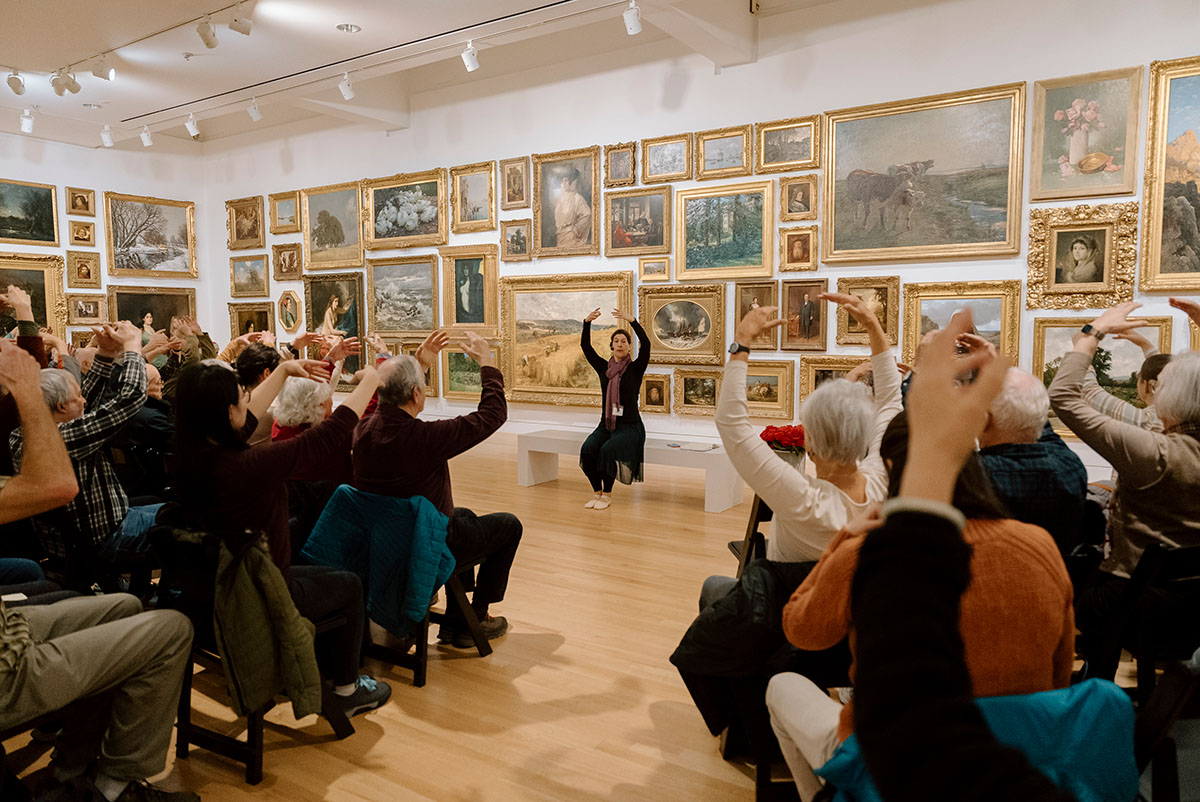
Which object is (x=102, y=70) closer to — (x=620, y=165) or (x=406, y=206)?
(x=406, y=206)

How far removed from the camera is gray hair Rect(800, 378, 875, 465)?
3.12 meters

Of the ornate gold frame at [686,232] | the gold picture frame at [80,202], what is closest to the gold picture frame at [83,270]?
the gold picture frame at [80,202]

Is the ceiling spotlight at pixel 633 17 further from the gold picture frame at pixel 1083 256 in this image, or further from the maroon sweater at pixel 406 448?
the maroon sweater at pixel 406 448

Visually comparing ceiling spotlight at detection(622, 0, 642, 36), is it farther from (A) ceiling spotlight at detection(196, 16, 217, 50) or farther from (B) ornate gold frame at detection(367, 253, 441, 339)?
(B) ornate gold frame at detection(367, 253, 441, 339)

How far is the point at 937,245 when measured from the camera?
1005cm

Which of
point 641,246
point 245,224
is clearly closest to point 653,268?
point 641,246

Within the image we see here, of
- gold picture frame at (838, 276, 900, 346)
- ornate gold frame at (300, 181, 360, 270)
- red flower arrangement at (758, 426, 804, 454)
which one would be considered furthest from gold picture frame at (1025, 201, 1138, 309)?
ornate gold frame at (300, 181, 360, 270)

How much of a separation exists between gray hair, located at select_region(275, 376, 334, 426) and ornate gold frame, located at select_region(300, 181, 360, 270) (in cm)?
1111

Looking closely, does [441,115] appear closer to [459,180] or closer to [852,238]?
[459,180]

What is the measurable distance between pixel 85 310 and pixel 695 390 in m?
12.9

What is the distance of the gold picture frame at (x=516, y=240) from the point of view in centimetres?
1347

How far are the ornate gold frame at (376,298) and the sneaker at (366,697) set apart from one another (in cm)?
1069

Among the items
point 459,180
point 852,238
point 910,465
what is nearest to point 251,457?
point 910,465

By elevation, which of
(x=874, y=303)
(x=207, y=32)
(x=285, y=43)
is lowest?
(x=874, y=303)
